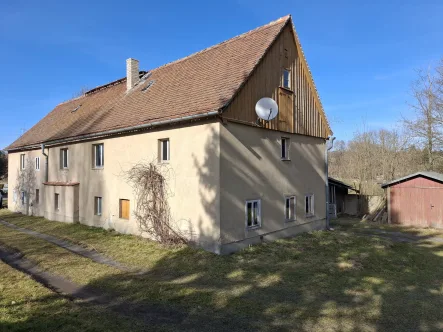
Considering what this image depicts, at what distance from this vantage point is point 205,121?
10.7 meters

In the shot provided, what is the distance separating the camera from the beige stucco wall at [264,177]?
10.6 meters

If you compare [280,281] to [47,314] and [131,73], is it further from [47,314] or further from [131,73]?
[131,73]

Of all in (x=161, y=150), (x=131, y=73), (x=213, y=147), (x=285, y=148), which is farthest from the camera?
(x=131, y=73)

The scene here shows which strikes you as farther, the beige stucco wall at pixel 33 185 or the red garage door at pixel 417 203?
the beige stucco wall at pixel 33 185

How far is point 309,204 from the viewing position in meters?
15.4

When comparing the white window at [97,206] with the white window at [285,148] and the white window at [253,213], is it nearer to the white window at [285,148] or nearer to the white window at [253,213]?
the white window at [253,213]

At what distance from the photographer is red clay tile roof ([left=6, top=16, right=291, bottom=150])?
11438 millimetres

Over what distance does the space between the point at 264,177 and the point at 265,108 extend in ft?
8.77

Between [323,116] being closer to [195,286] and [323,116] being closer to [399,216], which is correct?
[399,216]

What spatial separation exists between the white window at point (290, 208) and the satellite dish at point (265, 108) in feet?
13.0

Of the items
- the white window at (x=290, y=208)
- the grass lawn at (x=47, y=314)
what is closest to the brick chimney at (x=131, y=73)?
the white window at (x=290, y=208)

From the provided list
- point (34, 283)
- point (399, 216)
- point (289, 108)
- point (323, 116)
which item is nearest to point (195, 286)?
point (34, 283)

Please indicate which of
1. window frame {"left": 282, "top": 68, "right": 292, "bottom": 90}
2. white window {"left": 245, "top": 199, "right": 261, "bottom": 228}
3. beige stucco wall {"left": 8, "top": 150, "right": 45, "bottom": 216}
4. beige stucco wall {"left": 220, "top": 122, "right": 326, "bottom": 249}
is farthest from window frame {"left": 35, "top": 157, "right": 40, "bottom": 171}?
window frame {"left": 282, "top": 68, "right": 292, "bottom": 90}

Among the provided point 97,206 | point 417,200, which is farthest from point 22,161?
point 417,200
